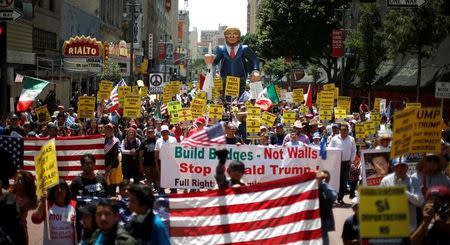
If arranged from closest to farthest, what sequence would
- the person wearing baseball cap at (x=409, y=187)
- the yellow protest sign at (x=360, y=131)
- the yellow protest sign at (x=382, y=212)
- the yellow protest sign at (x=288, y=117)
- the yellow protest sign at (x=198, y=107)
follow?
the yellow protest sign at (x=382, y=212) → the person wearing baseball cap at (x=409, y=187) → the yellow protest sign at (x=360, y=131) → the yellow protest sign at (x=198, y=107) → the yellow protest sign at (x=288, y=117)

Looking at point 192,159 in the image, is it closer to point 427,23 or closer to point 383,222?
point 383,222

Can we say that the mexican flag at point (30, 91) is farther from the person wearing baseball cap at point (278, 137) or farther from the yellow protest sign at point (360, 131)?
the yellow protest sign at point (360, 131)

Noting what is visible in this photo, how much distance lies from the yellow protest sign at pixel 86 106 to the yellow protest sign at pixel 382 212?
46.0ft

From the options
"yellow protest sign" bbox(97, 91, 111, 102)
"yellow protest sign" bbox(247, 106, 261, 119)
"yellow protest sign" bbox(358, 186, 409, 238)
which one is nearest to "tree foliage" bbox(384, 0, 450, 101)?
"yellow protest sign" bbox(247, 106, 261, 119)

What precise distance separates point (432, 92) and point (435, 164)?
80.5 feet

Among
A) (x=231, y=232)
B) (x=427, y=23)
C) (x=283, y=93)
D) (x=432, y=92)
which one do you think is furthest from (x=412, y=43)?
(x=231, y=232)

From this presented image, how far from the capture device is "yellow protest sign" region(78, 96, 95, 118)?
19.0m

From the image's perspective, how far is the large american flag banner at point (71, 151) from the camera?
36.1 feet

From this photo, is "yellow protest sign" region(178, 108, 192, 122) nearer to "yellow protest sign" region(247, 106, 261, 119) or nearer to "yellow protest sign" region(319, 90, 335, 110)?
"yellow protest sign" region(247, 106, 261, 119)

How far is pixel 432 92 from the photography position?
3158cm

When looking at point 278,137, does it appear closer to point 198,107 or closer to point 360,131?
point 360,131

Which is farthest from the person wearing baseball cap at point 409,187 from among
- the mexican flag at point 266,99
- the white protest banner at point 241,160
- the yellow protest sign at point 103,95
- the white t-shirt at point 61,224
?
the yellow protest sign at point 103,95

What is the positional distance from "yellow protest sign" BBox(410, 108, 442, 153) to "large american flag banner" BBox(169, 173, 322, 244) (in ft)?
7.04

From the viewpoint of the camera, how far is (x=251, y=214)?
7.32 meters
